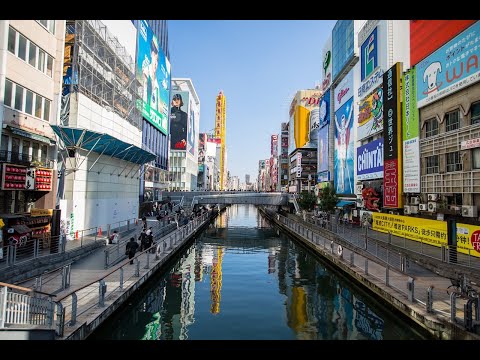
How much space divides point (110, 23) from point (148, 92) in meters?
21.0

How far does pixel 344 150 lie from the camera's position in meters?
56.6

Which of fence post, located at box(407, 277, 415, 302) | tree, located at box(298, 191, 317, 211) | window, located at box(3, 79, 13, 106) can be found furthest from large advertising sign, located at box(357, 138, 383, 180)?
window, located at box(3, 79, 13, 106)

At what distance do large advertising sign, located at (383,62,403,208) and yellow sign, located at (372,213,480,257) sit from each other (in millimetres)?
4290

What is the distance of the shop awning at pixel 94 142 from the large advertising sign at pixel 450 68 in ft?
82.3

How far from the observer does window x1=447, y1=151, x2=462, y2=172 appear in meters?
24.7

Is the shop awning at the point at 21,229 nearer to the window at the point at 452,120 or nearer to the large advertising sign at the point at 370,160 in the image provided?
the window at the point at 452,120

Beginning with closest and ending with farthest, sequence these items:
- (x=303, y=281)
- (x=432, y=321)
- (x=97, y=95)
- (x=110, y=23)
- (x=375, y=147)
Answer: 1. (x=432, y=321)
2. (x=303, y=281)
3. (x=97, y=95)
4. (x=110, y=23)
5. (x=375, y=147)

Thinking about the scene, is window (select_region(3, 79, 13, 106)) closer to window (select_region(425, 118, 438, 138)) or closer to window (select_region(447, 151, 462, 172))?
window (select_region(447, 151, 462, 172))

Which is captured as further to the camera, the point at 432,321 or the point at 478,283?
the point at 478,283

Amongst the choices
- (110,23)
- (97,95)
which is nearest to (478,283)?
(97,95)

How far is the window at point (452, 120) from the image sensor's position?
2517cm

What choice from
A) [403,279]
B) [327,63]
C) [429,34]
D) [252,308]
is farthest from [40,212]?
[327,63]
